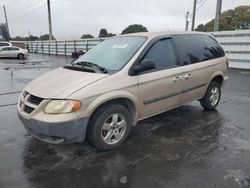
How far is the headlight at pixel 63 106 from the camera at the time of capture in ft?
10.6

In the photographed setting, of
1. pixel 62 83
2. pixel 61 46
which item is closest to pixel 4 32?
pixel 61 46

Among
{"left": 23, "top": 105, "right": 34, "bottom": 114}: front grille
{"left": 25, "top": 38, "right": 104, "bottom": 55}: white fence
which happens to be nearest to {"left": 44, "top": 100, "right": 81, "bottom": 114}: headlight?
{"left": 23, "top": 105, "right": 34, "bottom": 114}: front grille

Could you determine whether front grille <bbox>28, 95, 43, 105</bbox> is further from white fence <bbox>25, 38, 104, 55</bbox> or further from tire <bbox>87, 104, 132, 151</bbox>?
white fence <bbox>25, 38, 104, 55</bbox>

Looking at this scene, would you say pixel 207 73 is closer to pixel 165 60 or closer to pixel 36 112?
pixel 165 60

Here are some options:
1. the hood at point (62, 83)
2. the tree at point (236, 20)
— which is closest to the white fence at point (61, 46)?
the hood at point (62, 83)

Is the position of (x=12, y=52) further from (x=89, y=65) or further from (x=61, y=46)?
(x=89, y=65)

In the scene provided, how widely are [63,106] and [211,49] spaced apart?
12.2ft

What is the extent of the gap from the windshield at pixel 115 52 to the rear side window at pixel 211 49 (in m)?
1.82

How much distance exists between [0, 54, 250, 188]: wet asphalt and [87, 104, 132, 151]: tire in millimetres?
153

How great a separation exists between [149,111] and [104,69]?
42.0 inches

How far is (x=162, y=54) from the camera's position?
14.3ft

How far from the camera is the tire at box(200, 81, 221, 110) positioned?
5.51 meters

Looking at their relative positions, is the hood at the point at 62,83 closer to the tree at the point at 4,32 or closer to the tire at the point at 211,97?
the tire at the point at 211,97

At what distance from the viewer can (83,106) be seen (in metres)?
3.30
